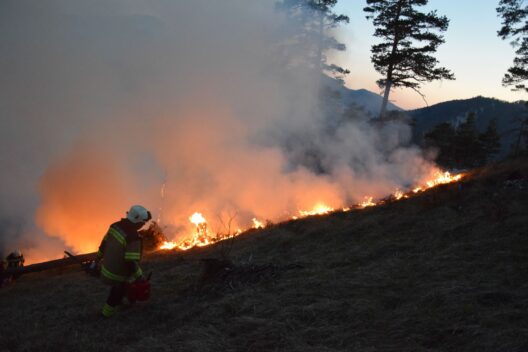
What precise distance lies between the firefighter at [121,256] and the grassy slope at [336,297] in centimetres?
37

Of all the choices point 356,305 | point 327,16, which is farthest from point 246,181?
point 327,16

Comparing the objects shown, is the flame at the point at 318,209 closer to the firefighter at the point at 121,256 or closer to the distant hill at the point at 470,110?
the firefighter at the point at 121,256

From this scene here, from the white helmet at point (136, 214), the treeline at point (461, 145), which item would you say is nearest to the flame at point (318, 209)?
the white helmet at point (136, 214)

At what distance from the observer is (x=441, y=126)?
39.7m

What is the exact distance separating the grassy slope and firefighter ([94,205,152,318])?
37 cm

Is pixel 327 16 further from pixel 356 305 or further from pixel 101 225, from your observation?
pixel 356 305

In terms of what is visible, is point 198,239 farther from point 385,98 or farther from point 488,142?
A: point 488,142

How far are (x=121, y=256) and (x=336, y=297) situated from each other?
3.19m

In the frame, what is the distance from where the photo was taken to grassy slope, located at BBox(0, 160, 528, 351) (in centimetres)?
430

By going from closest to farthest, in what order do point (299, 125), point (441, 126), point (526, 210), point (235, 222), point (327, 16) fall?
point (526, 210)
point (235, 222)
point (299, 125)
point (327, 16)
point (441, 126)

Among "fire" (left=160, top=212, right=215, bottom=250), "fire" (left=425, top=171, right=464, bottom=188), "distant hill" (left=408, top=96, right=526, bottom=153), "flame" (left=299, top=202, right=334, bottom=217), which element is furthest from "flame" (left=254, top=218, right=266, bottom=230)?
"distant hill" (left=408, top=96, right=526, bottom=153)

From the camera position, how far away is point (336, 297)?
18.2ft

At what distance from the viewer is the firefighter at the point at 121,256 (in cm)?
578

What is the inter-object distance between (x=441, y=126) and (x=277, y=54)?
88.0ft
